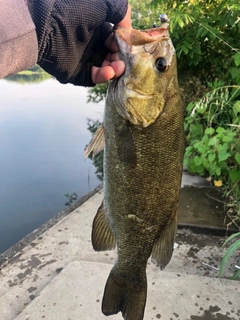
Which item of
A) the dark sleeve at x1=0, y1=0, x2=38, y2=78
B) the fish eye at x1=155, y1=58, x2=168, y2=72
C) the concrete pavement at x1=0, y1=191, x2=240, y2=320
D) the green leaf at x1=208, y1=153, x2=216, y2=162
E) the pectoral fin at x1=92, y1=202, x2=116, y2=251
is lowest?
the concrete pavement at x1=0, y1=191, x2=240, y2=320

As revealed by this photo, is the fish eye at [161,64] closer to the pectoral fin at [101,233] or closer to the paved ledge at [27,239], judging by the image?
the pectoral fin at [101,233]

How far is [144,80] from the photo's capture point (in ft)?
4.84

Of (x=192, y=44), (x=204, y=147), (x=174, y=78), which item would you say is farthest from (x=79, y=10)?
(x=192, y=44)

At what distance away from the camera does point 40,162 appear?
23.3ft

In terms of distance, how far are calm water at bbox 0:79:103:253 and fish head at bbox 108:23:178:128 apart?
11.7ft

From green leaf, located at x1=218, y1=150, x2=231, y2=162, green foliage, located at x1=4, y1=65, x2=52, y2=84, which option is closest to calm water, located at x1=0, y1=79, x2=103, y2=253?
green leaf, located at x1=218, y1=150, x2=231, y2=162

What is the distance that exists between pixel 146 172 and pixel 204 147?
2324mm

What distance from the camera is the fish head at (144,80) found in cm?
144

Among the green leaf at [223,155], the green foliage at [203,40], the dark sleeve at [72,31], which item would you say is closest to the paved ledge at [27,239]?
the green leaf at [223,155]

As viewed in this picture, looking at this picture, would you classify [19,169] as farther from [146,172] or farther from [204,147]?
[146,172]

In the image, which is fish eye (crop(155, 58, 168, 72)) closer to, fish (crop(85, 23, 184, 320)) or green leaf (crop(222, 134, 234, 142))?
fish (crop(85, 23, 184, 320))

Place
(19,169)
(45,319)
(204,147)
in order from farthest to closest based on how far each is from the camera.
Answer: (19,169), (204,147), (45,319)

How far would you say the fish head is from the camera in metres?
1.44

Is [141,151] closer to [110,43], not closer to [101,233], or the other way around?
[101,233]
